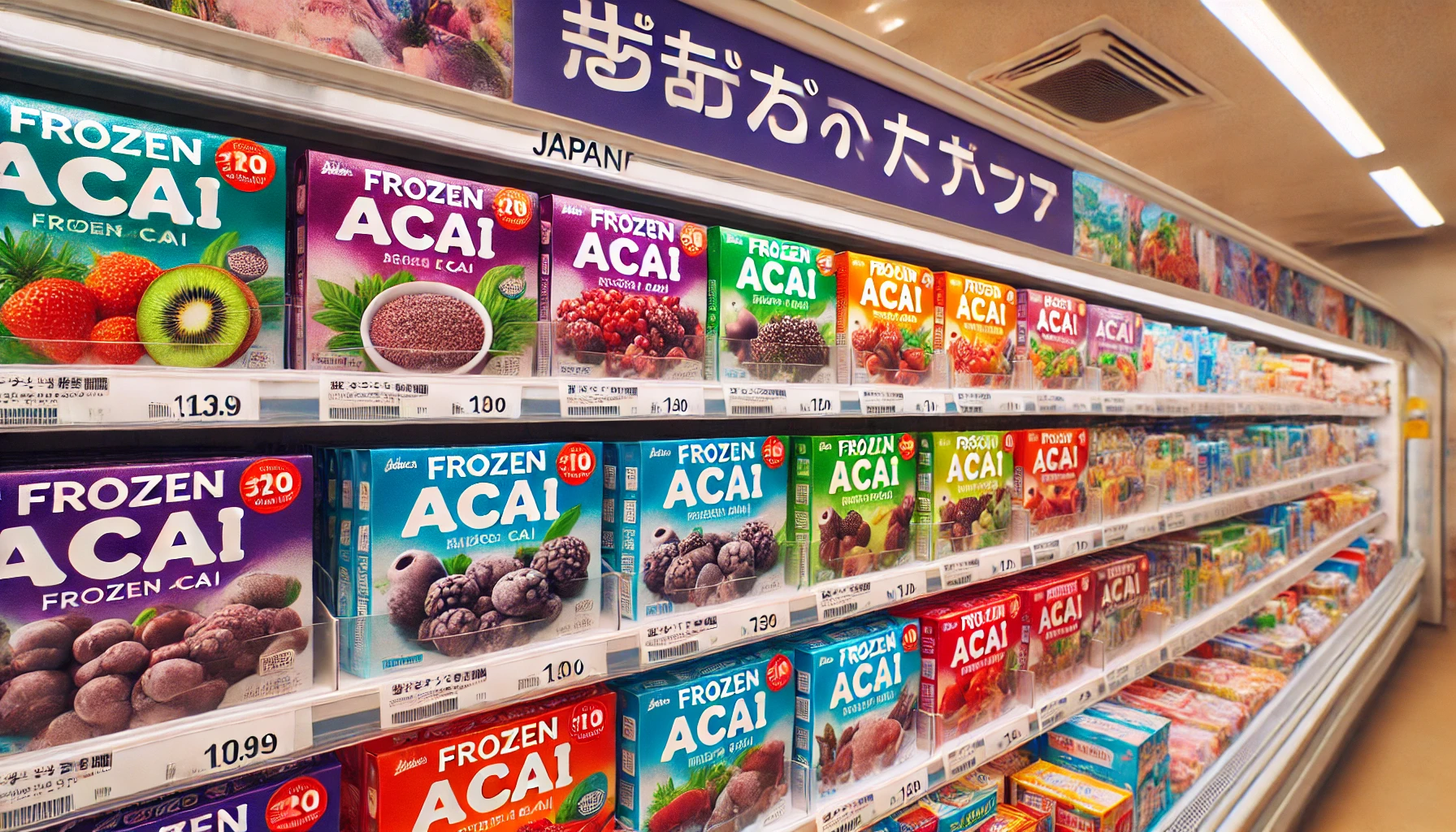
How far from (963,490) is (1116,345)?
102 centimetres

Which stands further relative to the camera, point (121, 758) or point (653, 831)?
point (653, 831)

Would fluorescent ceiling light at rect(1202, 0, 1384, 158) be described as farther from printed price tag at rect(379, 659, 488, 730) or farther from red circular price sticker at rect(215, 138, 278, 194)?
printed price tag at rect(379, 659, 488, 730)

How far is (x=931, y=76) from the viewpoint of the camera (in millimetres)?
1802

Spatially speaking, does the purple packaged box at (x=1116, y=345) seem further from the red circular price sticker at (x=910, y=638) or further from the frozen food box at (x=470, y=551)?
the frozen food box at (x=470, y=551)

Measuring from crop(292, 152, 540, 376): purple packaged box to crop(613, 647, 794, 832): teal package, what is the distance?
648mm

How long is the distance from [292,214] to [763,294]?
2.75ft

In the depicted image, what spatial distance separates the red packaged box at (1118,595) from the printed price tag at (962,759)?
2.38 feet

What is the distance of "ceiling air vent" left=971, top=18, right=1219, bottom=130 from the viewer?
310 centimetres

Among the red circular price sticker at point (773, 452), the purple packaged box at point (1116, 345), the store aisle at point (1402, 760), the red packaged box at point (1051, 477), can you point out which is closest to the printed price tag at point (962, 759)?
the red packaged box at point (1051, 477)

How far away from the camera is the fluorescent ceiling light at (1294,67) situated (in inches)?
110

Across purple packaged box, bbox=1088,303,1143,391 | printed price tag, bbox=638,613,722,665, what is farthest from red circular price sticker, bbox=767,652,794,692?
purple packaged box, bbox=1088,303,1143,391

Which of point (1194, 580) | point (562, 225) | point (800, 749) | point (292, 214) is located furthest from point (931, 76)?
point (1194, 580)

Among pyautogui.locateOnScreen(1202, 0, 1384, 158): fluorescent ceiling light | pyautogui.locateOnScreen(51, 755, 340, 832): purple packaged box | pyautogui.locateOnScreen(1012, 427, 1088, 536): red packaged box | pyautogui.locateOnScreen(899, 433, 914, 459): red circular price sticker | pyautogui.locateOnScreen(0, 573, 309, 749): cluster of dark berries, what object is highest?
pyautogui.locateOnScreen(1202, 0, 1384, 158): fluorescent ceiling light

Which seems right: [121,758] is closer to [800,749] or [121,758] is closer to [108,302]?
[108,302]
